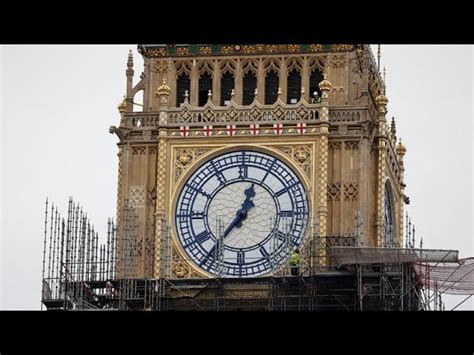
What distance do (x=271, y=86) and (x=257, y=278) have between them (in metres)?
4.47

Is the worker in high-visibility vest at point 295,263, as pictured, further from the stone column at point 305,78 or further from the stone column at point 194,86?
the stone column at point 194,86

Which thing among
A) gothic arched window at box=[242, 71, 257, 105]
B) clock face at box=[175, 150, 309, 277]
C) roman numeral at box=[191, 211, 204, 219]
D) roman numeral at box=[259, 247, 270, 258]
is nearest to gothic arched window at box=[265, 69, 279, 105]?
gothic arched window at box=[242, 71, 257, 105]

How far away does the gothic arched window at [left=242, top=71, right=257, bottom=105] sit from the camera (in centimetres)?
3988

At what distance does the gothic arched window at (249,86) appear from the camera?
131ft

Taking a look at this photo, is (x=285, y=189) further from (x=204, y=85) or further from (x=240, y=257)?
(x=204, y=85)

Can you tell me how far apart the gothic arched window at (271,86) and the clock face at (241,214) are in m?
1.64

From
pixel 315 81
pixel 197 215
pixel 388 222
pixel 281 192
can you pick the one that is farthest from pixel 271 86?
pixel 388 222

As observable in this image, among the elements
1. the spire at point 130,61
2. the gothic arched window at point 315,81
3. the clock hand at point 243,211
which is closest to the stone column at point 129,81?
the spire at point 130,61

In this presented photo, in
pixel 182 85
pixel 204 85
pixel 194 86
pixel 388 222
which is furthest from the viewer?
pixel 388 222

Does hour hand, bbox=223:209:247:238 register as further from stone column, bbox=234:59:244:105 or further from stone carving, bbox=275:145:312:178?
stone column, bbox=234:59:244:105

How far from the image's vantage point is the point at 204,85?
40.2 meters
